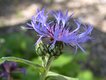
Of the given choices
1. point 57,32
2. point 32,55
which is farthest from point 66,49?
point 57,32

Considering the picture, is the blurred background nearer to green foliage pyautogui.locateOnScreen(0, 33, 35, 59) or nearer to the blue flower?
green foliage pyautogui.locateOnScreen(0, 33, 35, 59)

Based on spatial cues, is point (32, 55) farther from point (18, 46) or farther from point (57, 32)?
point (57, 32)

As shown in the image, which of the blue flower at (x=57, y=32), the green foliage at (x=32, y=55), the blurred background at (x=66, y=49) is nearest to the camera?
the blue flower at (x=57, y=32)

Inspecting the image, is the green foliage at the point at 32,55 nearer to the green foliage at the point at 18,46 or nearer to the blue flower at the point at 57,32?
the green foliage at the point at 18,46

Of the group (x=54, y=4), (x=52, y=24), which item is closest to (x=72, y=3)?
(x=54, y=4)

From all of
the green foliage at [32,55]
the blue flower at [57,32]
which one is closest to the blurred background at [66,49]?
the green foliage at [32,55]

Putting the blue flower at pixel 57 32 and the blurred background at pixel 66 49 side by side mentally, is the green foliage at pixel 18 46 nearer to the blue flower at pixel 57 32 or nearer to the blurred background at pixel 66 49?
the blurred background at pixel 66 49

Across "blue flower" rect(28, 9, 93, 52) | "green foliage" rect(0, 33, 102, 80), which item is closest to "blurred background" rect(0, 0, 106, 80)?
"green foliage" rect(0, 33, 102, 80)

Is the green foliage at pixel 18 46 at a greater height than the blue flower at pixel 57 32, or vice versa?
the blue flower at pixel 57 32

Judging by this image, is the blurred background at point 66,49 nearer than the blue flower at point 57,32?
No

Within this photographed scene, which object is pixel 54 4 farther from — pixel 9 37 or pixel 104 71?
pixel 9 37

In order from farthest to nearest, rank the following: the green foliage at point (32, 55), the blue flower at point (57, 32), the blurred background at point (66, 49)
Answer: the blurred background at point (66, 49)
the green foliage at point (32, 55)
the blue flower at point (57, 32)
